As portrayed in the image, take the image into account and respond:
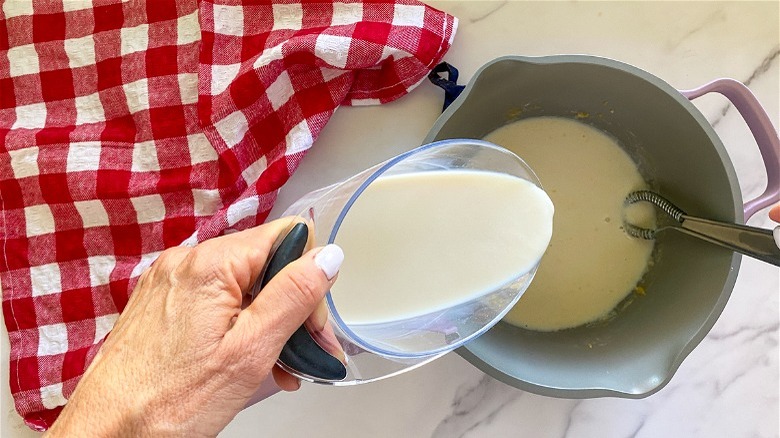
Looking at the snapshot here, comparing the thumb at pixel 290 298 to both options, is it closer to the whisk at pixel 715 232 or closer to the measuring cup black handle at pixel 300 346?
the measuring cup black handle at pixel 300 346

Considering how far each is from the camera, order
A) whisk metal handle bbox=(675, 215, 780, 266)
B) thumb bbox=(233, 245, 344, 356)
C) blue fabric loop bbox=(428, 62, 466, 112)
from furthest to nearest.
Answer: blue fabric loop bbox=(428, 62, 466, 112) < whisk metal handle bbox=(675, 215, 780, 266) < thumb bbox=(233, 245, 344, 356)

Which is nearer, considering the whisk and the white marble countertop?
the whisk

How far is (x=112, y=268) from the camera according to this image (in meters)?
0.83

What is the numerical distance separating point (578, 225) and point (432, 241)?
307mm

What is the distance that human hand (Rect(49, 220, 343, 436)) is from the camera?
51 centimetres

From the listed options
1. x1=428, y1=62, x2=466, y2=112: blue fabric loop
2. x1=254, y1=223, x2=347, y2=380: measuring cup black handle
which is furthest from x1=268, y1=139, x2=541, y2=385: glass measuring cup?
x1=428, y1=62, x2=466, y2=112: blue fabric loop

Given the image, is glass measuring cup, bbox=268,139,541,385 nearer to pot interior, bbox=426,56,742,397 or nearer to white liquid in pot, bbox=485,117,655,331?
pot interior, bbox=426,56,742,397

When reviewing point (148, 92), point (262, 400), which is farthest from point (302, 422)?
point (148, 92)

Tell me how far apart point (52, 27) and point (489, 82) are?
21.6 inches

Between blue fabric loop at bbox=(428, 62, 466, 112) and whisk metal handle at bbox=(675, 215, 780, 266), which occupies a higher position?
blue fabric loop at bbox=(428, 62, 466, 112)

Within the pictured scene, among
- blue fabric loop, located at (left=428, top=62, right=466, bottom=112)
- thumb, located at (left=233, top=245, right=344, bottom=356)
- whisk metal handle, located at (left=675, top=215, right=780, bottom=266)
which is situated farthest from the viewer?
blue fabric loop, located at (left=428, top=62, right=466, bottom=112)

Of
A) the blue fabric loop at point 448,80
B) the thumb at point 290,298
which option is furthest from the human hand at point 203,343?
the blue fabric loop at point 448,80

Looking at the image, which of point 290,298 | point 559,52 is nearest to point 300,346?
point 290,298

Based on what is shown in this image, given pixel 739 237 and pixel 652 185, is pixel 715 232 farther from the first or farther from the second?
pixel 652 185
